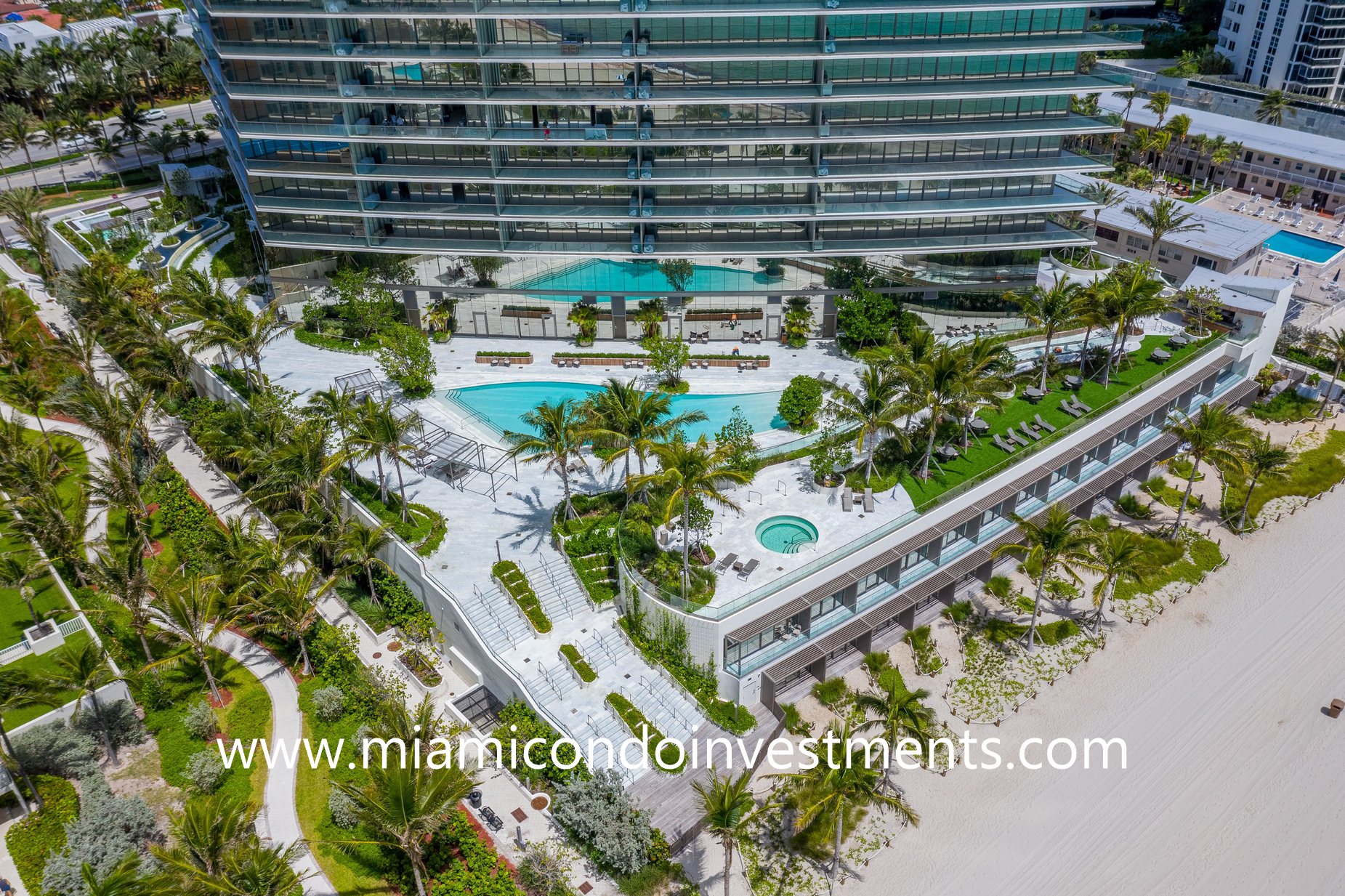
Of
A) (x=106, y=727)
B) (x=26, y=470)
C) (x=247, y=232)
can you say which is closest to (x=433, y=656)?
(x=106, y=727)

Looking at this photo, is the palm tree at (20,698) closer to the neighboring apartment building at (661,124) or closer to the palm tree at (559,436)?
the palm tree at (559,436)

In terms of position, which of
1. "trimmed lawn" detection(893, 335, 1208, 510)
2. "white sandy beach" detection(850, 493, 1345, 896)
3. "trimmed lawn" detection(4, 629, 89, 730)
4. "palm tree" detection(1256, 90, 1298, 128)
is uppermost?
"palm tree" detection(1256, 90, 1298, 128)

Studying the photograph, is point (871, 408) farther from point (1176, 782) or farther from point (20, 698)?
point (20, 698)

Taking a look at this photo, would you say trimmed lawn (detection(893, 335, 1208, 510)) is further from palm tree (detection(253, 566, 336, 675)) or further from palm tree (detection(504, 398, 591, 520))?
palm tree (detection(253, 566, 336, 675))

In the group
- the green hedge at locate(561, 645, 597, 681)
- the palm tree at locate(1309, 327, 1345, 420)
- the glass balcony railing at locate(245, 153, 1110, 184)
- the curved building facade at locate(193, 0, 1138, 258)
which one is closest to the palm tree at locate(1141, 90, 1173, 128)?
the palm tree at locate(1309, 327, 1345, 420)

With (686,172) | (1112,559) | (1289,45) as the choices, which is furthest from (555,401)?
(1289,45)

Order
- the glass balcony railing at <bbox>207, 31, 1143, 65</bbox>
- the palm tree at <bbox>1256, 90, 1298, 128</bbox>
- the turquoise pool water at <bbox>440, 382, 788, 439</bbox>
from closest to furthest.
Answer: the glass balcony railing at <bbox>207, 31, 1143, 65</bbox> → the turquoise pool water at <bbox>440, 382, 788, 439</bbox> → the palm tree at <bbox>1256, 90, 1298, 128</bbox>
